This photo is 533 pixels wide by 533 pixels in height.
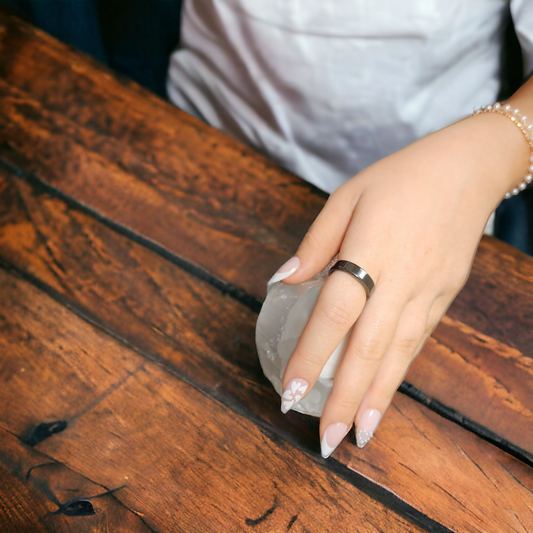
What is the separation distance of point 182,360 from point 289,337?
0.38 ft

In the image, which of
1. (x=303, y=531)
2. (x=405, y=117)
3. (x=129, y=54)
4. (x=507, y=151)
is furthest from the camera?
(x=129, y=54)

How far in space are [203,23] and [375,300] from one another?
0.51m

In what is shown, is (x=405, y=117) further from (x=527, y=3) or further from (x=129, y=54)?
(x=129, y=54)

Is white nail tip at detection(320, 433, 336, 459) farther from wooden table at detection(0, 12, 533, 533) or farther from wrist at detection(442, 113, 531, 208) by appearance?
wrist at detection(442, 113, 531, 208)

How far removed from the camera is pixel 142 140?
1.90 feet

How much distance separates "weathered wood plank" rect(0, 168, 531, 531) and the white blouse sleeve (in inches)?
17.8

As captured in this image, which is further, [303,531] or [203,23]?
[203,23]

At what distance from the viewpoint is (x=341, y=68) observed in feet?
1.96

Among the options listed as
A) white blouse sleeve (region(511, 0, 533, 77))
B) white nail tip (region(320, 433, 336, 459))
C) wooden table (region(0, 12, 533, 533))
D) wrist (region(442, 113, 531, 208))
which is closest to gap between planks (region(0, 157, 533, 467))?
wooden table (region(0, 12, 533, 533))

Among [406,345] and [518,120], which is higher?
[518,120]

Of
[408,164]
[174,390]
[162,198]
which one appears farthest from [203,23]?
[174,390]

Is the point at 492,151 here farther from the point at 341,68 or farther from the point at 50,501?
the point at 50,501

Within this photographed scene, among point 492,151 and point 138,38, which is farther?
point 138,38

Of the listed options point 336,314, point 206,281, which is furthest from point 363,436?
point 206,281
